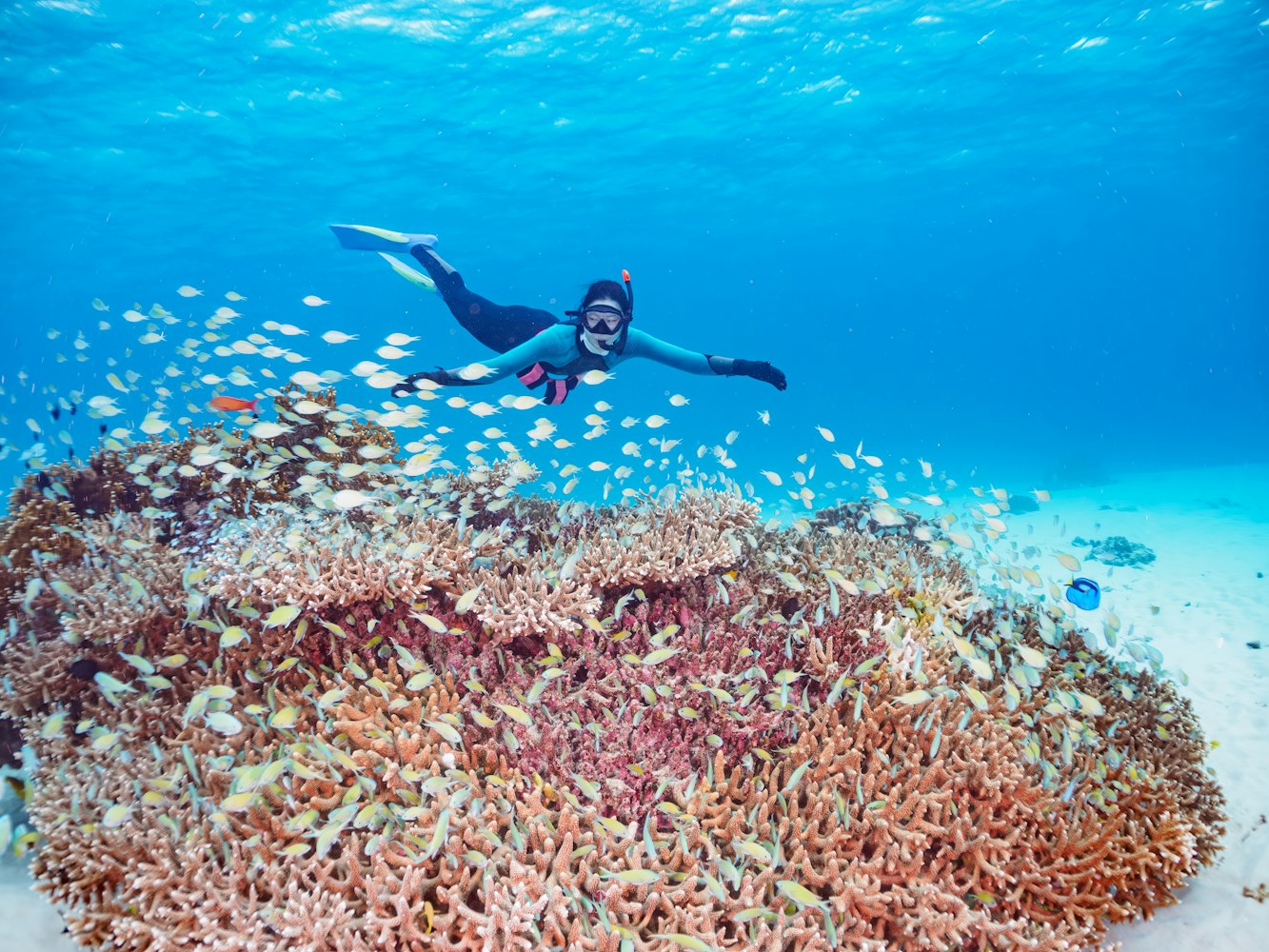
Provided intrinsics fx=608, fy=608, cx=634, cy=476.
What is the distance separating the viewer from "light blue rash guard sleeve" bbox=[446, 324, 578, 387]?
23.8 feet

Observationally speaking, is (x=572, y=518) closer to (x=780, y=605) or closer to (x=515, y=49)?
(x=780, y=605)

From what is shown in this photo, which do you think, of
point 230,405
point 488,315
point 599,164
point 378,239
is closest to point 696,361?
point 488,315

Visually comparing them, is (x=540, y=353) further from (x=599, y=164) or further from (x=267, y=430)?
(x=599, y=164)

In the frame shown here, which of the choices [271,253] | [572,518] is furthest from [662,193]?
[572,518]

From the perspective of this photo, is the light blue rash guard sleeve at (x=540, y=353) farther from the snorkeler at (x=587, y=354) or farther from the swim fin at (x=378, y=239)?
the swim fin at (x=378, y=239)

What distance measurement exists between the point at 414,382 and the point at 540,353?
1993 mm

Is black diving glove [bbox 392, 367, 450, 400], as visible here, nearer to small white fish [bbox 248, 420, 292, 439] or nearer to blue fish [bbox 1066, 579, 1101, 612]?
small white fish [bbox 248, 420, 292, 439]

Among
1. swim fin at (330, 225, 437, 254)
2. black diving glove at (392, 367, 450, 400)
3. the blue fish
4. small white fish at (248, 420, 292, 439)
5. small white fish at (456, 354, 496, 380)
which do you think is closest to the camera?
the blue fish

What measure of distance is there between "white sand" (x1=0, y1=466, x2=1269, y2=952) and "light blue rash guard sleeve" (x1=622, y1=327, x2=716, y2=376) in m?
5.44

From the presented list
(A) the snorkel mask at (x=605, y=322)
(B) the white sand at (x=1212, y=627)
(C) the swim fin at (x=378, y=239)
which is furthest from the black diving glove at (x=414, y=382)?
(B) the white sand at (x=1212, y=627)

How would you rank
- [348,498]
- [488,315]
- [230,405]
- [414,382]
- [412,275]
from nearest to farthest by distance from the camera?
[348,498], [414,382], [230,405], [412,275], [488,315]

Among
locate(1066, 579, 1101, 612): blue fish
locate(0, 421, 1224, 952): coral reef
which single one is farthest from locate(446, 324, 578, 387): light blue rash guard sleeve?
locate(1066, 579, 1101, 612): blue fish

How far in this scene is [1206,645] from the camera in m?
9.56

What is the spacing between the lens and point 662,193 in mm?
35562
